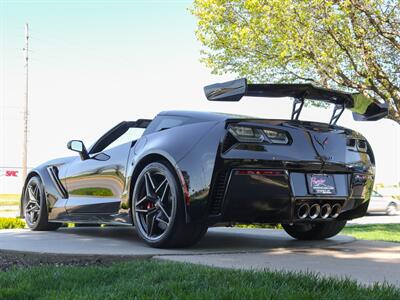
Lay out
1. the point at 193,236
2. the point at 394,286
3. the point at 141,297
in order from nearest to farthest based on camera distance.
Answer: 1. the point at 141,297
2. the point at 394,286
3. the point at 193,236

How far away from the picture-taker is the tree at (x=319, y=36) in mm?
11203

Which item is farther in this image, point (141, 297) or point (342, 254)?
point (342, 254)

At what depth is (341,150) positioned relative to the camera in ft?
16.0

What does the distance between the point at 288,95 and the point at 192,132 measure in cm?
96

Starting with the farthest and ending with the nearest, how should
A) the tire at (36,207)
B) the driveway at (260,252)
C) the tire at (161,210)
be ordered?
the tire at (36,207) → the tire at (161,210) → the driveway at (260,252)

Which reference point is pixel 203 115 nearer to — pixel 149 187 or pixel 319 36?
pixel 149 187

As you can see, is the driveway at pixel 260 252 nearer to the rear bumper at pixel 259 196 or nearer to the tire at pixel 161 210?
the tire at pixel 161 210

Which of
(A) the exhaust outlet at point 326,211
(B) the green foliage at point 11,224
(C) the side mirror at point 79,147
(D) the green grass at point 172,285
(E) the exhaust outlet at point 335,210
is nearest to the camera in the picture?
(D) the green grass at point 172,285

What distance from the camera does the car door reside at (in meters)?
5.42

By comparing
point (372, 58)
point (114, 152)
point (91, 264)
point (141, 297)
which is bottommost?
point (91, 264)

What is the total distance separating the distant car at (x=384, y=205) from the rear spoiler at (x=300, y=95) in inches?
802

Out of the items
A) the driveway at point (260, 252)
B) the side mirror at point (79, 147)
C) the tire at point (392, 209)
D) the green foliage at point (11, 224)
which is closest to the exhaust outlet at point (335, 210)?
the driveway at point (260, 252)

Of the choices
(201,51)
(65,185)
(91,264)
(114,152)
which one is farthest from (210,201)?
(201,51)

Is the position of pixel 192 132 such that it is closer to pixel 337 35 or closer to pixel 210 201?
pixel 210 201
